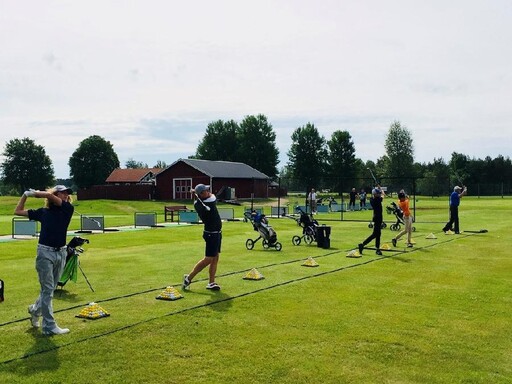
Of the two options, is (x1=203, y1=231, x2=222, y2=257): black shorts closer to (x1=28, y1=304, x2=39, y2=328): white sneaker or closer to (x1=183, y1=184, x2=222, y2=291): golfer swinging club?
(x1=183, y1=184, x2=222, y2=291): golfer swinging club

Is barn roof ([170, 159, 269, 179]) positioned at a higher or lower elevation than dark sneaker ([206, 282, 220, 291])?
higher

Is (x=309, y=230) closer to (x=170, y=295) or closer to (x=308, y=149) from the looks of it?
(x=170, y=295)

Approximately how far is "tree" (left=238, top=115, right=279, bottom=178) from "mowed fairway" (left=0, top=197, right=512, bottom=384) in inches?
3796

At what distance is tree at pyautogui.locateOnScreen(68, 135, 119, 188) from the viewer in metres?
118

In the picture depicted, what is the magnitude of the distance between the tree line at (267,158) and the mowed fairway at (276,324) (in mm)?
92414

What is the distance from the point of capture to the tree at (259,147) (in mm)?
112688

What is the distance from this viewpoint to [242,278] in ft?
42.3

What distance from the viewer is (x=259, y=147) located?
113 m

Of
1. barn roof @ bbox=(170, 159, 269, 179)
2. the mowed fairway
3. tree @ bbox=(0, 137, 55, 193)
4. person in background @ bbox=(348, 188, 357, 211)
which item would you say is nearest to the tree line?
tree @ bbox=(0, 137, 55, 193)

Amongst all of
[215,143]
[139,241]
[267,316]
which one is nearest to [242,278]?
[267,316]

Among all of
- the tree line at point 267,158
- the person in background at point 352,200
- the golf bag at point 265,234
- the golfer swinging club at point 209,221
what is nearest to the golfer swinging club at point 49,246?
the golfer swinging club at point 209,221

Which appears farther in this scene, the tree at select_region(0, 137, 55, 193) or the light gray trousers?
the tree at select_region(0, 137, 55, 193)

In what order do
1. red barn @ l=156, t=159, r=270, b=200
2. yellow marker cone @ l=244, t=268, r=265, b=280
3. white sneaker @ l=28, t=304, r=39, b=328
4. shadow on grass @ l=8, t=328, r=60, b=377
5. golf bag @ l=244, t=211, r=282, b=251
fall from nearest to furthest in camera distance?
shadow on grass @ l=8, t=328, r=60, b=377, white sneaker @ l=28, t=304, r=39, b=328, yellow marker cone @ l=244, t=268, r=265, b=280, golf bag @ l=244, t=211, r=282, b=251, red barn @ l=156, t=159, r=270, b=200

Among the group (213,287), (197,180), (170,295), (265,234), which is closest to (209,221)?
(213,287)
